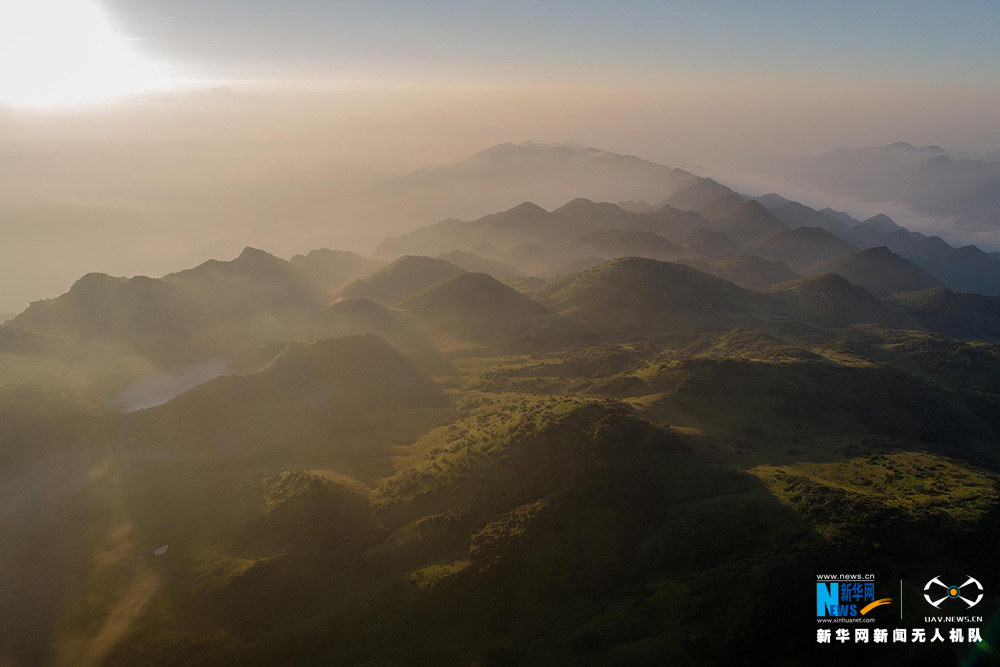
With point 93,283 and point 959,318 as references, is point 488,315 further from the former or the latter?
point 959,318

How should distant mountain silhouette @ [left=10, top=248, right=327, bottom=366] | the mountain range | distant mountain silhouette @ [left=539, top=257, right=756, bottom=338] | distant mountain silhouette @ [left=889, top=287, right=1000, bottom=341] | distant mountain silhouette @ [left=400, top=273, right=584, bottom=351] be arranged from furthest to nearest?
distant mountain silhouette @ [left=889, top=287, right=1000, bottom=341], distant mountain silhouette @ [left=539, top=257, right=756, bottom=338], distant mountain silhouette @ [left=400, top=273, right=584, bottom=351], distant mountain silhouette @ [left=10, top=248, right=327, bottom=366], the mountain range

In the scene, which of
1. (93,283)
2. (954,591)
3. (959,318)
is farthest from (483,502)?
(959,318)

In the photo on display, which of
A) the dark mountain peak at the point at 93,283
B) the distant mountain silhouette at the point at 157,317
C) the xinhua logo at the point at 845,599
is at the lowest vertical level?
the xinhua logo at the point at 845,599

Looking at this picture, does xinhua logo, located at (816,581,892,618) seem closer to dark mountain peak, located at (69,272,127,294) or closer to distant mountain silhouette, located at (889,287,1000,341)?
dark mountain peak, located at (69,272,127,294)

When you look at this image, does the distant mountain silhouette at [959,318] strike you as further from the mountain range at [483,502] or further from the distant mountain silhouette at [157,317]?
the distant mountain silhouette at [157,317]

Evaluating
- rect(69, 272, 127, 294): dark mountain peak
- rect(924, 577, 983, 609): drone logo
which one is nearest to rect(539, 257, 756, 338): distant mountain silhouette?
rect(924, 577, 983, 609): drone logo

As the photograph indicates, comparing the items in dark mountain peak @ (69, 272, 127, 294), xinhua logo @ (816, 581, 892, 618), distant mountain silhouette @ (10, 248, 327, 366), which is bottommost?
xinhua logo @ (816, 581, 892, 618)

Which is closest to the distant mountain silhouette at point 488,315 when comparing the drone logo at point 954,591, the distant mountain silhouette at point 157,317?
the distant mountain silhouette at point 157,317
